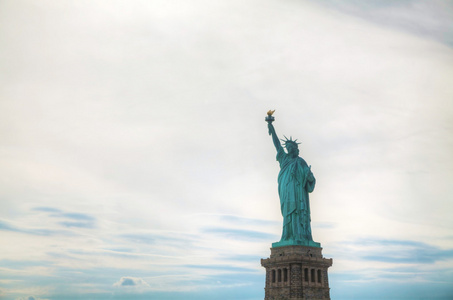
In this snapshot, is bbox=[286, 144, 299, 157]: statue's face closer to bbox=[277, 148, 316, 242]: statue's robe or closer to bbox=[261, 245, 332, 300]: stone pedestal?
bbox=[277, 148, 316, 242]: statue's robe

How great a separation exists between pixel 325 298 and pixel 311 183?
32.1ft

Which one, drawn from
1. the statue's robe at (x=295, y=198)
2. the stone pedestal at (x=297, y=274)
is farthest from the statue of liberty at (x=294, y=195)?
the stone pedestal at (x=297, y=274)

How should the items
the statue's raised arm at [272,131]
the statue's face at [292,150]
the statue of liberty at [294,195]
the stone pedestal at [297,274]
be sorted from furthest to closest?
the statue's raised arm at [272,131] → the statue's face at [292,150] → the statue of liberty at [294,195] → the stone pedestal at [297,274]

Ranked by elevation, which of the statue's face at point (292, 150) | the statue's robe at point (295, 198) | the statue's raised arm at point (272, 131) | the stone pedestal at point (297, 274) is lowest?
the stone pedestal at point (297, 274)

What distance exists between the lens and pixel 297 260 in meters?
39.7

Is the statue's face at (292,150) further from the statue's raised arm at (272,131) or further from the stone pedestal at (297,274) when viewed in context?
the stone pedestal at (297,274)

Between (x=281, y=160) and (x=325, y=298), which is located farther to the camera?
(x=281, y=160)

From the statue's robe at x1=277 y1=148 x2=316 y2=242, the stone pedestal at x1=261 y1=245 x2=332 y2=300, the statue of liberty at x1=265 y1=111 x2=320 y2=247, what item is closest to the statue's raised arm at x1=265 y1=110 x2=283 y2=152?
the statue of liberty at x1=265 y1=111 x2=320 y2=247

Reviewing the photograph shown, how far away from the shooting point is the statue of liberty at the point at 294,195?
41.5m

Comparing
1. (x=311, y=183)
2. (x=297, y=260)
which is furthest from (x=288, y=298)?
(x=311, y=183)

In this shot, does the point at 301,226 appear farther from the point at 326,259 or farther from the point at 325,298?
the point at 325,298

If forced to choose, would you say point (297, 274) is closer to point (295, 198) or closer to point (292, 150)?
point (295, 198)

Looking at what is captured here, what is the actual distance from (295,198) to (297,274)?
651 centimetres

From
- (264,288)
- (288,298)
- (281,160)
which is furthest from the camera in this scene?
(281,160)
